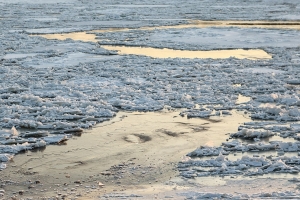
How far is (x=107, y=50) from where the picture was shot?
1426 centimetres

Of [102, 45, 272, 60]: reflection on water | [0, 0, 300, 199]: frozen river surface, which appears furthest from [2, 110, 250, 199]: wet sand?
[102, 45, 272, 60]: reflection on water

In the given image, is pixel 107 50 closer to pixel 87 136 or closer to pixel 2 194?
pixel 87 136

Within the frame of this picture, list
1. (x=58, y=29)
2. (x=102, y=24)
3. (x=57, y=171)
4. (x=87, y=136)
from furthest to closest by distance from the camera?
(x=102, y=24) → (x=58, y=29) → (x=87, y=136) → (x=57, y=171)

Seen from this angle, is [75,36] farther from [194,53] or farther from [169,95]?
[169,95]

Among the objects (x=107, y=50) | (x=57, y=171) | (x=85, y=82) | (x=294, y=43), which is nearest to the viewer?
(x=57, y=171)

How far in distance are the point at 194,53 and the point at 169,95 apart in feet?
16.2

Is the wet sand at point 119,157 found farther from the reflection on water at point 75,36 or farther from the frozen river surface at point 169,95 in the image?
the reflection on water at point 75,36

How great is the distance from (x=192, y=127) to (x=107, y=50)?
280 inches

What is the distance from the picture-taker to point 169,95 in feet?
30.6

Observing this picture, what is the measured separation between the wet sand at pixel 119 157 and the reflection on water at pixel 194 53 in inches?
212

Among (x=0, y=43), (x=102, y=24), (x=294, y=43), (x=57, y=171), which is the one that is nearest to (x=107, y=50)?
(x=0, y=43)

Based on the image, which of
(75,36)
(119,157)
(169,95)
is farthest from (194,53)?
(119,157)

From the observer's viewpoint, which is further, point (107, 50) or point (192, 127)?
point (107, 50)

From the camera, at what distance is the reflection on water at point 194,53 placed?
1347 centimetres
